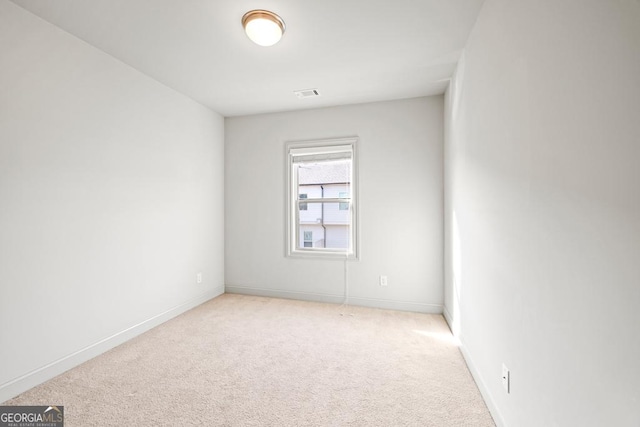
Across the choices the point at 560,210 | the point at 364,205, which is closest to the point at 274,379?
the point at 560,210

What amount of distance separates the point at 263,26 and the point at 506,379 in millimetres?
2700

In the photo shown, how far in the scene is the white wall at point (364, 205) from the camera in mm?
3562

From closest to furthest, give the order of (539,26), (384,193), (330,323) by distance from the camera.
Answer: (539,26) → (330,323) → (384,193)

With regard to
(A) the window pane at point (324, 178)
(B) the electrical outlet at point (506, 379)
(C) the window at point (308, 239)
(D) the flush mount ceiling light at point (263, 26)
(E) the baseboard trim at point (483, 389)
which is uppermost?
(D) the flush mount ceiling light at point (263, 26)

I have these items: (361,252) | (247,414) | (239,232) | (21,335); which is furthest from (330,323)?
(21,335)

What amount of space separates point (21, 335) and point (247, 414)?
5.48 ft

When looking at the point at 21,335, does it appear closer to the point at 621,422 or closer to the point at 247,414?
the point at 247,414

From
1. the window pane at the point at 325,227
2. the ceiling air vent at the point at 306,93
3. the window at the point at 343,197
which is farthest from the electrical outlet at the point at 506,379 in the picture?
the ceiling air vent at the point at 306,93

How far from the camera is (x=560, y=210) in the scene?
3.50 feet

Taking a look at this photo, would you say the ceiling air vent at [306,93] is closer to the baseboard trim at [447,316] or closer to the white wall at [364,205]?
the white wall at [364,205]

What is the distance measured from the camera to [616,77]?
2.60ft

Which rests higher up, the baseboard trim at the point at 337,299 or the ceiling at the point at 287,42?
the ceiling at the point at 287,42

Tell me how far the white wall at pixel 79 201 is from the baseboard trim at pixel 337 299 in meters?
0.89

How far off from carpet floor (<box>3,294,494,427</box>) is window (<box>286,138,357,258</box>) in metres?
1.15
